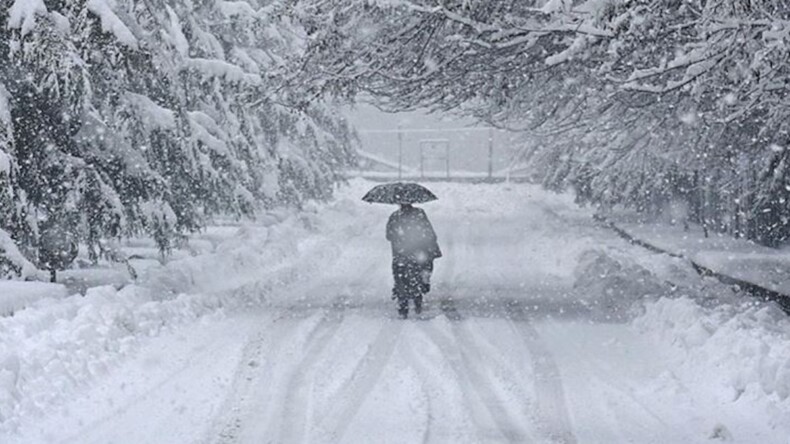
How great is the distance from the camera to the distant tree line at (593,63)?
8070 mm

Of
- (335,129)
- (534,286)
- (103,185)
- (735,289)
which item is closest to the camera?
(103,185)

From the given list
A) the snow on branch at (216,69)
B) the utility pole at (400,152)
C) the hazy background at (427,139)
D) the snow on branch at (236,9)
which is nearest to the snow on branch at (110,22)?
the snow on branch at (216,69)

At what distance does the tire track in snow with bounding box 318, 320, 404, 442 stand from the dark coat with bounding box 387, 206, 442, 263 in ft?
4.96

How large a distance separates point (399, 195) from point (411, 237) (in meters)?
0.63

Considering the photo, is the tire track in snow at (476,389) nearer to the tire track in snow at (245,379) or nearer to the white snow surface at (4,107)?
the tire track in snow at (245,379)

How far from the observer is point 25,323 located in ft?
32.7

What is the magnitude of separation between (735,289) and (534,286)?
3.36 metres

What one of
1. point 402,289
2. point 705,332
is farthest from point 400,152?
point 705,332

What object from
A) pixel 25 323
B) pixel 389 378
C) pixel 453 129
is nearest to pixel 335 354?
pixel 389 378

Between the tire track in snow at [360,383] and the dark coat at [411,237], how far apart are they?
1.51m

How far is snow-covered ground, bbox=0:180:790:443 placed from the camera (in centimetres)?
752

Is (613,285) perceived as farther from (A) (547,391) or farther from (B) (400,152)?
(B) (400,152)

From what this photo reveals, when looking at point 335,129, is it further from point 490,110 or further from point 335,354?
point 335,354

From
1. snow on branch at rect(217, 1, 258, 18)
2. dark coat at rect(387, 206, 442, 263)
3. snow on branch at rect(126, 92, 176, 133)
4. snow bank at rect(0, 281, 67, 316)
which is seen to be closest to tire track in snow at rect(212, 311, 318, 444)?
dark coat at rect(387, 206, 442, 263)
